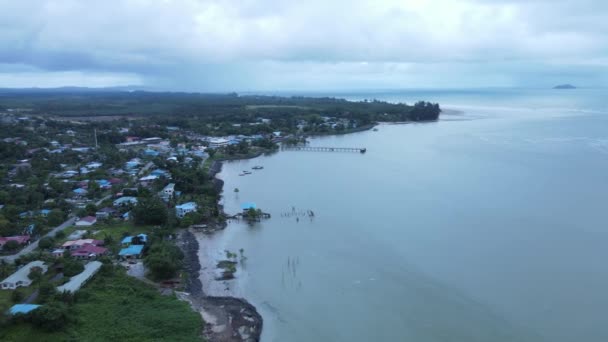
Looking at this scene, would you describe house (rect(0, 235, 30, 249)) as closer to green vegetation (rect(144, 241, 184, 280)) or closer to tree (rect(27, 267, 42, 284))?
tree (rect(27, 267, 42, 284))

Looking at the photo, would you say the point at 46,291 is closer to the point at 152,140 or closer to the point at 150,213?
the point at 150,213

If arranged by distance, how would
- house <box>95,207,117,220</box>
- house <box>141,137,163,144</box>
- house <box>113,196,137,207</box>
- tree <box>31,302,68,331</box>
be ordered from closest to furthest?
1. tree <box>31,302,68,331</box>
2. house <box>95,207,117,220</box>
3. house <box>113,196,137,207</box>
4. house <box>141,137,163,144</box>

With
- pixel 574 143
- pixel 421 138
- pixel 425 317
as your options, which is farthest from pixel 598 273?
pixel 421 138

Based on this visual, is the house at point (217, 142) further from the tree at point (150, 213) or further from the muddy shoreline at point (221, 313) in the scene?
the muddy shoreline at point (221, 313)

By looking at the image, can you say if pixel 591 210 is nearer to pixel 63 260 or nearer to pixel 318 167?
pixel 318 167

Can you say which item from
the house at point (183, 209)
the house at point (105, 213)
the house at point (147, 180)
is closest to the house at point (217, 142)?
the house at point (147, 180)

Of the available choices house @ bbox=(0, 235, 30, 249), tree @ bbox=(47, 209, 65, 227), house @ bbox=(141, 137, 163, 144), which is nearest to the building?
tree @ bbox=(47, 209, 65, 227)
